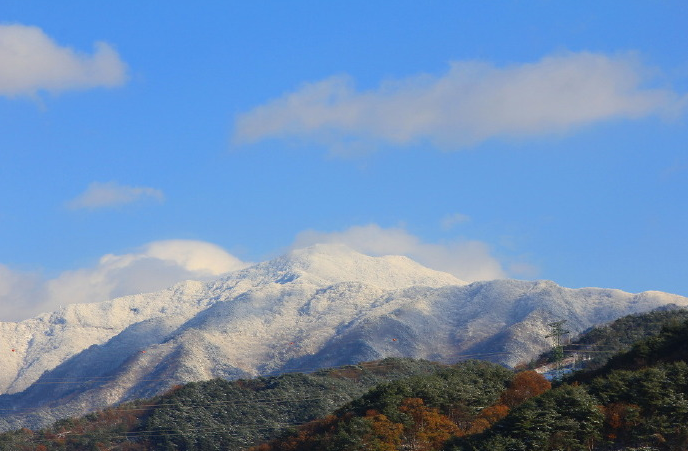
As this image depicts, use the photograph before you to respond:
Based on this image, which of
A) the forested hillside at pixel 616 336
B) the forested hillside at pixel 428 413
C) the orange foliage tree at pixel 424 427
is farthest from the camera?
the forested hillside at pixel 616 336

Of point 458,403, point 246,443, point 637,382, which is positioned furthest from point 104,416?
point 637,382

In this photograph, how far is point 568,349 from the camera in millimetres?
173875

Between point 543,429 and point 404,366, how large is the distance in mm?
112733

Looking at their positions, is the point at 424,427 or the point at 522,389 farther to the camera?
the point at 522,389

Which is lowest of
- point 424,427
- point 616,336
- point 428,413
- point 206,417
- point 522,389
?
point 424,427

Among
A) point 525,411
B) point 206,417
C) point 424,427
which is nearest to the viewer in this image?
point 525,411

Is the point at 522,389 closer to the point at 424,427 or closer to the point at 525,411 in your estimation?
the point at 424,427

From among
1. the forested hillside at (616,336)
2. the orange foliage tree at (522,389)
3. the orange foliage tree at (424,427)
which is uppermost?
the forested hillside at (616,336)

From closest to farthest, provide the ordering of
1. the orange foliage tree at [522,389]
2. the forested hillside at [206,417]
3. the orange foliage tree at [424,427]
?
the orange foliage tree at [424,427]
the orange foliage tree at [522,389]
the forested hillside at [206,417]

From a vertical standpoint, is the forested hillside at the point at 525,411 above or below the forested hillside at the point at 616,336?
below

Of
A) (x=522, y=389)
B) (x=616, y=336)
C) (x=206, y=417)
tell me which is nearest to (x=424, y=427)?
(x=522, y=389)

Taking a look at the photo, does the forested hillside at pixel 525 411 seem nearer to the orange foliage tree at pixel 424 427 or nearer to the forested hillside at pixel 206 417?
the orange foliage tree at pixel 424 427

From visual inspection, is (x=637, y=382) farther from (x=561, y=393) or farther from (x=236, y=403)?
(x=236, y=403)

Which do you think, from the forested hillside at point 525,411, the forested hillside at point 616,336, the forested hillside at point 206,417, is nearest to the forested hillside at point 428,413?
the forested hillside at point 525,411
